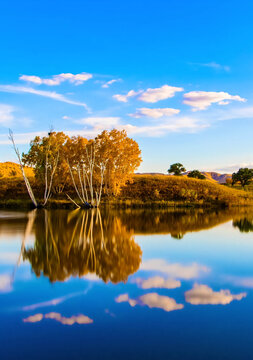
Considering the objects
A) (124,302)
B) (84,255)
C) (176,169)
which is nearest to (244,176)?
(176,169)

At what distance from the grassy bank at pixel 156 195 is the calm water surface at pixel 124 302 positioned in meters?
30.8

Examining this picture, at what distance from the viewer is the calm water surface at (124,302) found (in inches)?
216

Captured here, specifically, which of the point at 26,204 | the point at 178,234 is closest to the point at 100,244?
the point at 178,234

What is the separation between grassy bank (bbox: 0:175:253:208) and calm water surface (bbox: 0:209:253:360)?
3084 centimetres

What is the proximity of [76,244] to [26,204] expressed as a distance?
1270 inches

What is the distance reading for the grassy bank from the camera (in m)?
45.7

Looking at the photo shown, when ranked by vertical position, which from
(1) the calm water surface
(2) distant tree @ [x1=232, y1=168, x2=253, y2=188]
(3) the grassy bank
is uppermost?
(2) distant tree @ [x1=232, y1=168, x2=253, y2=188]

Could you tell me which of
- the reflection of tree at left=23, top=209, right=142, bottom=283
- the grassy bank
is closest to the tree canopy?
the grassy bank

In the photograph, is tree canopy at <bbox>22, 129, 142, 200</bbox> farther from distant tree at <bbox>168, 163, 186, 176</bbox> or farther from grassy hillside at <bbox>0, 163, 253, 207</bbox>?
distant tree at <bbox>168, 163, 186, 176</bbox>

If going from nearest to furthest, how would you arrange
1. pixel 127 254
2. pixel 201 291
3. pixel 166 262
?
1. pixel 201 291
2. pixel 166 262
3. pixel 127 254

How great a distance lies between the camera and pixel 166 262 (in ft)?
39.1

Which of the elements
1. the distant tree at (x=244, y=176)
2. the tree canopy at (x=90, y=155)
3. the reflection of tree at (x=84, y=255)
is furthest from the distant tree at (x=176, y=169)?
the reflection of tree at (x=84, y=255)

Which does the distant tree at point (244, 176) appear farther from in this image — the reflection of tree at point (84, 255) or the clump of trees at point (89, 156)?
the reflection of tree at point (84, 255)

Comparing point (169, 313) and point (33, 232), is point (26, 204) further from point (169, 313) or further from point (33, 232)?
point (169, 313)
